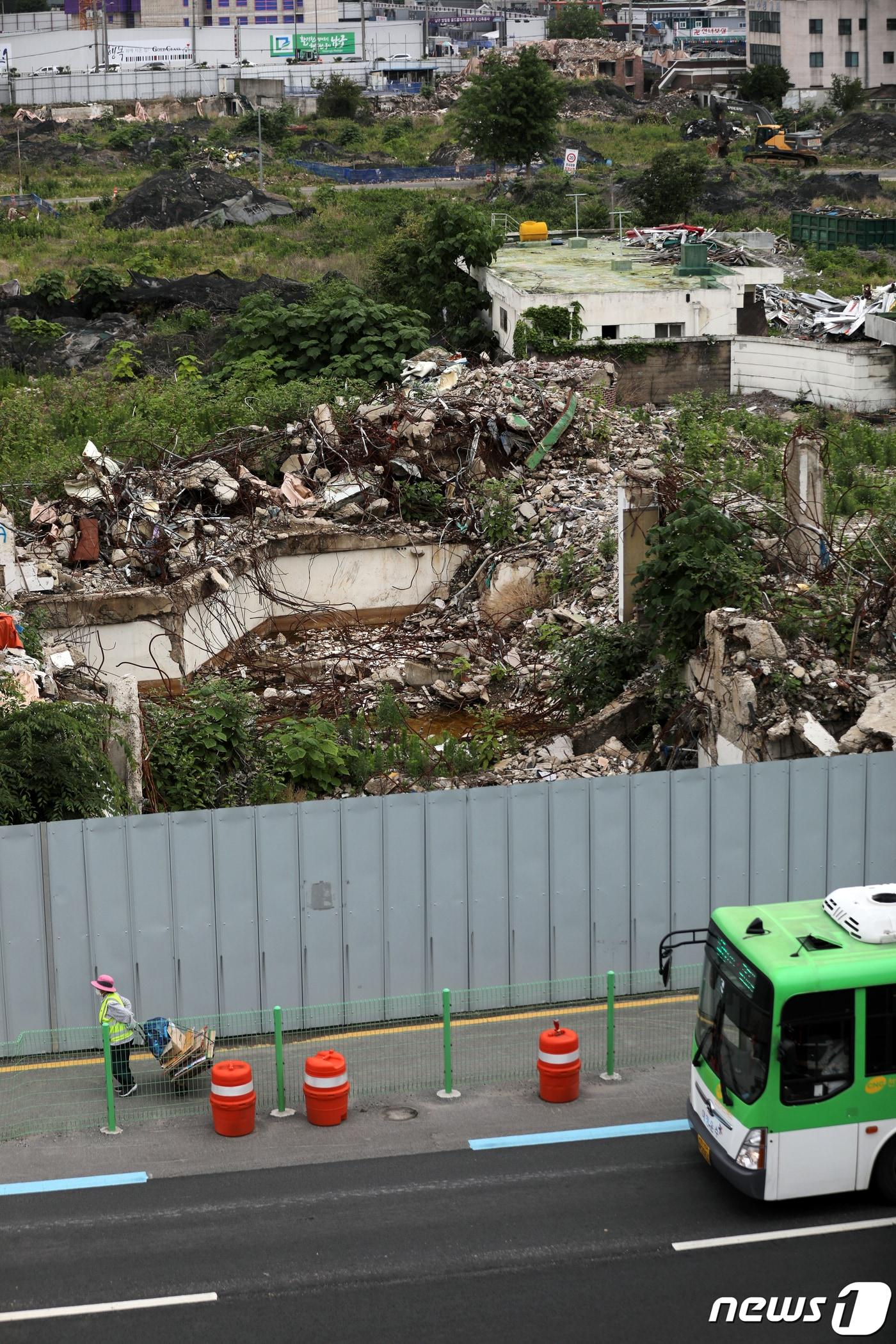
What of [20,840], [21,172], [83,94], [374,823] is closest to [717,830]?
[374,823]

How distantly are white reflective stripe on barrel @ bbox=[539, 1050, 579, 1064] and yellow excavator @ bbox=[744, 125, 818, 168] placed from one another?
227 ft

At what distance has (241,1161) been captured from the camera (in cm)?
958

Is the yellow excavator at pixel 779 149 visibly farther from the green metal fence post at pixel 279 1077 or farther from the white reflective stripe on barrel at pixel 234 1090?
the white reflective stripe on barrel at pixel 234 1090

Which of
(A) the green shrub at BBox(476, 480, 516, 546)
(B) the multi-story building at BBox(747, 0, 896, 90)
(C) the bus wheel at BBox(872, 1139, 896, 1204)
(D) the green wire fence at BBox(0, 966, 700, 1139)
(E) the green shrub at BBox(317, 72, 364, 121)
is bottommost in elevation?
(D) the green wire fence at BBox(0, 966, 700, 1139)

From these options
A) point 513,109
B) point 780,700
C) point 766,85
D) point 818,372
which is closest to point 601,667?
point 780,700

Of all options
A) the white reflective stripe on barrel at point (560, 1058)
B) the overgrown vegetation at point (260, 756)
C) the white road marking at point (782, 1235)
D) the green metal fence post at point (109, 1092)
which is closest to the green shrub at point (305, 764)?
the overgrown vegetation at point (260, 756)

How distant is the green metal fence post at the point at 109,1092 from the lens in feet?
32.4

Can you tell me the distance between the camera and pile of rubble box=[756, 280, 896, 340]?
110 ft

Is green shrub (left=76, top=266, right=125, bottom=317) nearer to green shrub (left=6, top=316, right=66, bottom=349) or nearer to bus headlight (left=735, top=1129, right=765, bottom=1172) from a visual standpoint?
green shrub (left=6, top=316, right=66, bottom=349)

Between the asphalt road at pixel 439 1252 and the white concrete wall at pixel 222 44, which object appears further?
the white concrete wall at pixel 222 44

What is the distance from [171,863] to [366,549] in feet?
40.7

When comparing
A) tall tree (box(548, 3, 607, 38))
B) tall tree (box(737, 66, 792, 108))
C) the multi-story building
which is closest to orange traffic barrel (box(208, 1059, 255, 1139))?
tall tree (box(737, 66, 792, 108))

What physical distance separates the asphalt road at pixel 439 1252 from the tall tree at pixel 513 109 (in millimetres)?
57495

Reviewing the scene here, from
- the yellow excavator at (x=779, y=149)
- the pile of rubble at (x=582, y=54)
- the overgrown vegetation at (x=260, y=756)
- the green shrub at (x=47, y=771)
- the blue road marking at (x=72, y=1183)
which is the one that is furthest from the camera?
the pile of rubble at (x=582, y=54)
